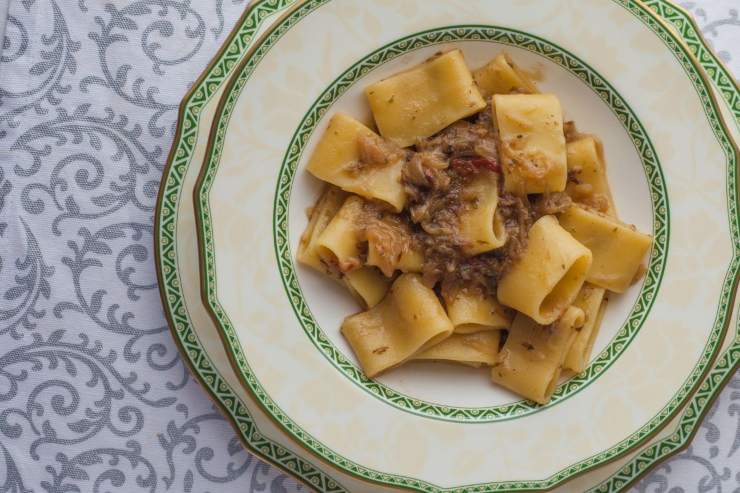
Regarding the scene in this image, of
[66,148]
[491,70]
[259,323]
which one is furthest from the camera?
[66,148]

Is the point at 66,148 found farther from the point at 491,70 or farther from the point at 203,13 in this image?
the point at 491,70

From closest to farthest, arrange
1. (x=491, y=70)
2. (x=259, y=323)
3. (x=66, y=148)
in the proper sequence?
(x=259, y=323), (x=491, y=70), (x=66, y=148)

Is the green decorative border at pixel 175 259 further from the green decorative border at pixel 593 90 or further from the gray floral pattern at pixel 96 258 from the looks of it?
the green decorative border at pixel 593 90

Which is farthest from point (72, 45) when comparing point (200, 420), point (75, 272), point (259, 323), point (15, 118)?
point (200, 420)

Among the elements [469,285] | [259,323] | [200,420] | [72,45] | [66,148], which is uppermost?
[72,45]

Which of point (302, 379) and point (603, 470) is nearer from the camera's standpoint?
point (302, 379)

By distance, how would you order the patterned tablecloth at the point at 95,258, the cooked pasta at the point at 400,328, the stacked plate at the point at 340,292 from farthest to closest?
the patterned tablecloth at the point at 95,258
the cooked pasta at the point at 400,328
the stacked plate at the point at 340,292

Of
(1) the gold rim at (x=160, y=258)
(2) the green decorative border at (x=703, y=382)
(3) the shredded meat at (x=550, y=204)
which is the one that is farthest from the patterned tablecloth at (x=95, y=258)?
(3) the shredded meat at (x=550, y=204)
